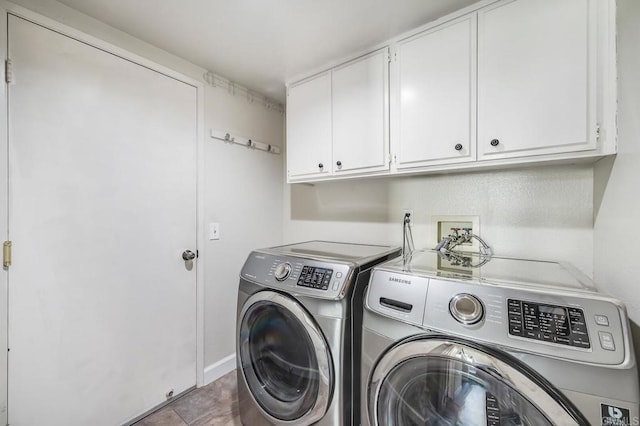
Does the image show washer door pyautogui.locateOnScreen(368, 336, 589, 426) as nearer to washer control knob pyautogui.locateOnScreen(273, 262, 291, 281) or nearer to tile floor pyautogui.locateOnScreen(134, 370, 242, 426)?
washer control knob pyautogui.locateOnScreen(273, 262, 291, 281)

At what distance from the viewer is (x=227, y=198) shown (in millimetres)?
2035

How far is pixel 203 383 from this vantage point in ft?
6.13

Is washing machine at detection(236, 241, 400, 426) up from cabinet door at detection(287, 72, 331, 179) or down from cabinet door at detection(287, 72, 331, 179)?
down

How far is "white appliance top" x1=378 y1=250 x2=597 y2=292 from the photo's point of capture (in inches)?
34.0

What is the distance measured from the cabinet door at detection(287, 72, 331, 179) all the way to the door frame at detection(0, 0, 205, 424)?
0.65 metres

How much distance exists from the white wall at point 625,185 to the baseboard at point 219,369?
2.26 metres

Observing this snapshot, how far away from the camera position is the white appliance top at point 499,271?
0.86m

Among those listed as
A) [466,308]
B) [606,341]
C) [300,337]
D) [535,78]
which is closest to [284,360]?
[300,337]

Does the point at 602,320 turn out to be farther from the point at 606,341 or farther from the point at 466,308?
the point at 466,308

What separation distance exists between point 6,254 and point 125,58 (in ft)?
3.82

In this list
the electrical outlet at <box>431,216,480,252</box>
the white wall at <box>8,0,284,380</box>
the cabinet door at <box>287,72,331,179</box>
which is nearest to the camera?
the electrical outlet at <box>431,216,480,252</box>

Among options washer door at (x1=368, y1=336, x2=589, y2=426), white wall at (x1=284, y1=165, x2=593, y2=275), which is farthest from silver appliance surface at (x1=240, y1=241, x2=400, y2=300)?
white wall at (x1=284, y1=165, x2=593, y2=275)

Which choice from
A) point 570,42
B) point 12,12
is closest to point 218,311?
point 12,12

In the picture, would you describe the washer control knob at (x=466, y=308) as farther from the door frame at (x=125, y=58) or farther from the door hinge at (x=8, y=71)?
the door hinge at (x=8, y=71)
